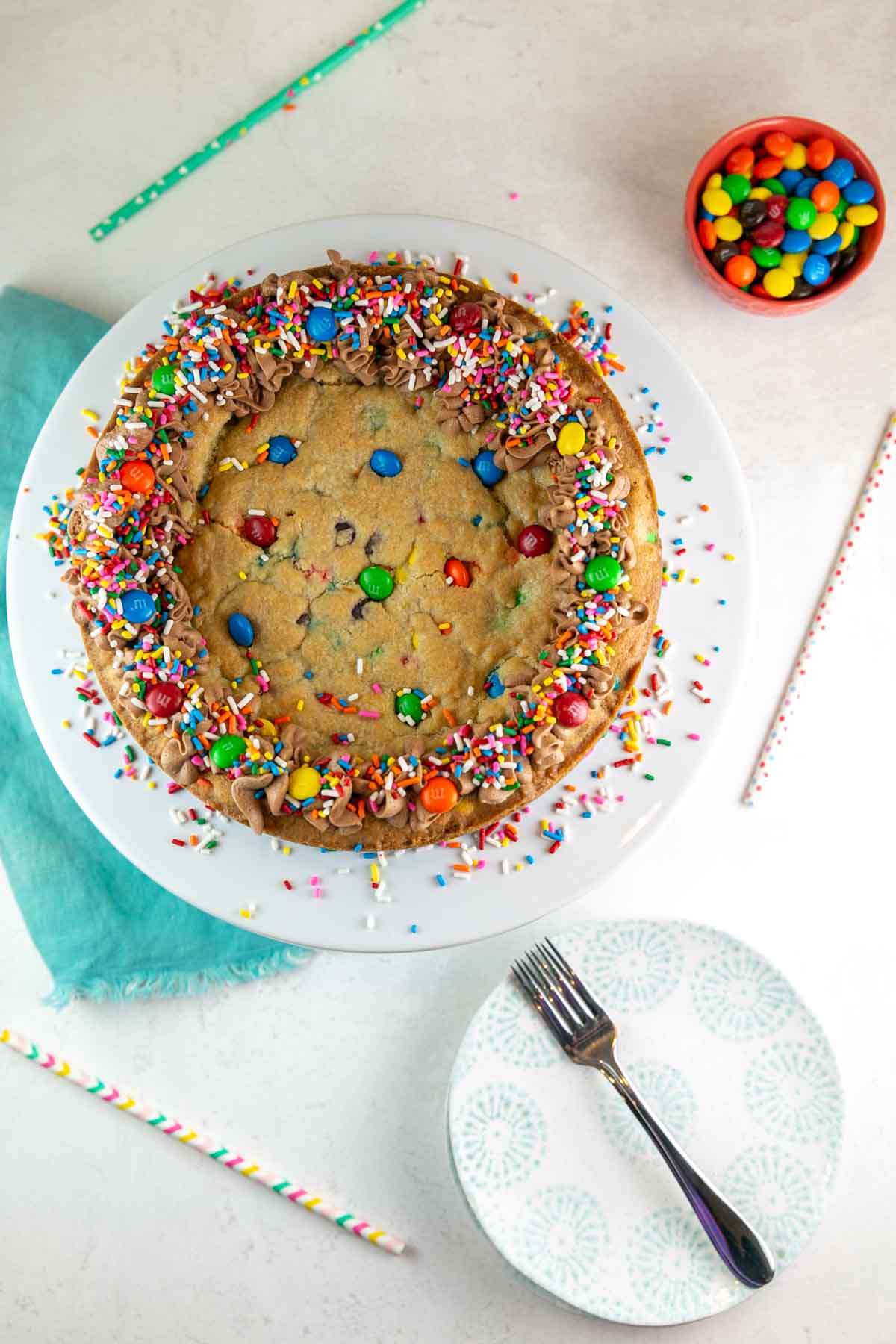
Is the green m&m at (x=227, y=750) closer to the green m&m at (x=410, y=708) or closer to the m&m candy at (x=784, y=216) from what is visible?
the green m&m at (x=410, y=708)

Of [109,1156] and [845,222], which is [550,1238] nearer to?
[109,1156]

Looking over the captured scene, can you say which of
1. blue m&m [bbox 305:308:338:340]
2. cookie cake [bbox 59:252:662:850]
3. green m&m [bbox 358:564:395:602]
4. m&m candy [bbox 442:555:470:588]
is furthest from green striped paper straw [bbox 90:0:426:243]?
m&m candy [bbox 442:555:470:588]

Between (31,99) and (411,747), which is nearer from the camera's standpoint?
(411,747)

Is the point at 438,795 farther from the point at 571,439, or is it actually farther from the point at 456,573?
the point at 571,439

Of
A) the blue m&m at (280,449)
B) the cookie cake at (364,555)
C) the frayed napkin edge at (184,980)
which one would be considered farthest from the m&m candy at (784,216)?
the frayed napkin edge at (184,980)

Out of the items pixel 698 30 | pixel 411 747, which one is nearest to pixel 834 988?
pixel 411 747

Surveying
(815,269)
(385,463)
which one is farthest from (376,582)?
(815,269)
